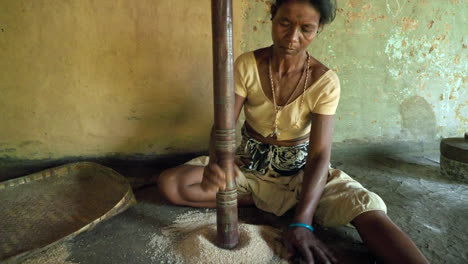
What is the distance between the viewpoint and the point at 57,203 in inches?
66.3

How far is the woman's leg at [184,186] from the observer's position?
1.57 meters

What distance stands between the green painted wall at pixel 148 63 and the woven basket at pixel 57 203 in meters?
0.22

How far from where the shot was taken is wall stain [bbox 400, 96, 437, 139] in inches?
96.9

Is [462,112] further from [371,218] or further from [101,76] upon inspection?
[101,76]

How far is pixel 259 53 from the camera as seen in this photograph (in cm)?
159

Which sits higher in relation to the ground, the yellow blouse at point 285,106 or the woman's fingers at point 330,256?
the yellow blouse at point 285,106

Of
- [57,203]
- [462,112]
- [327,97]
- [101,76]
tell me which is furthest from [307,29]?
[462,112]

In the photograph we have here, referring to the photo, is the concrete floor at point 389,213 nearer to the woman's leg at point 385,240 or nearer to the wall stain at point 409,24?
the woman's leg at point 385,240

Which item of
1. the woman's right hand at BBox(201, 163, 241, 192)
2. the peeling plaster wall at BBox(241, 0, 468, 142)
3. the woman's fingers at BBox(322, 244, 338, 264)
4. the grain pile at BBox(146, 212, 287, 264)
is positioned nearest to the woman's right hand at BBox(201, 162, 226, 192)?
the woman's right hand at BBox(201, 163, 241, 192)

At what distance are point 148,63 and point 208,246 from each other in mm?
1210

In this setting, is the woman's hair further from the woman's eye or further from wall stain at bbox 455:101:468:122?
wall stain at bbox 455:101:468:122

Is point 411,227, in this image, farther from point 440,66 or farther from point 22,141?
point 22,141

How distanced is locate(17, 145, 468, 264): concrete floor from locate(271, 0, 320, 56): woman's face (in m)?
0.84

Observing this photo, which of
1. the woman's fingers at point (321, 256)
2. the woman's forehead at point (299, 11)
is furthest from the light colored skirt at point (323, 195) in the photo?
the woman's forehead at point (299, 11)
